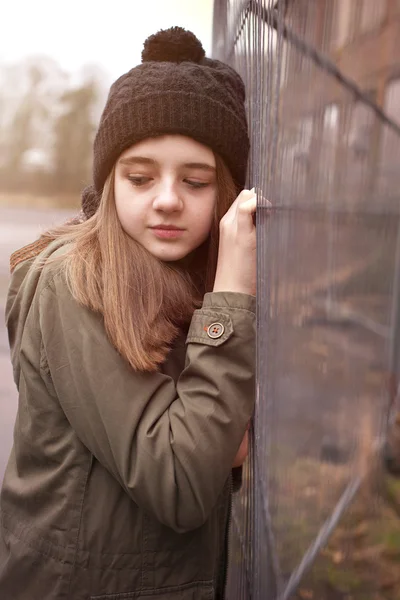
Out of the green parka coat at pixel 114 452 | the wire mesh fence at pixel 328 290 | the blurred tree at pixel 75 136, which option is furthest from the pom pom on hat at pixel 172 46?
the blurred tree at pixel 75 136

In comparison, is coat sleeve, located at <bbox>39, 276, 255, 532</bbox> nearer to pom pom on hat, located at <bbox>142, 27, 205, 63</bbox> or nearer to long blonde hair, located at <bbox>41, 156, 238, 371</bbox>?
long blonde hair, located at <bbox>41, 156, 238, 371</bbox>

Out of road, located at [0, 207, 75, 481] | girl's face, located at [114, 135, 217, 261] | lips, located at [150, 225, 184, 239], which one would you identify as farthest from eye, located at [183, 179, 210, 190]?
road, located at [0, 207, 75, 481]

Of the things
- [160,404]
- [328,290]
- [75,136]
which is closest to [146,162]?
[160,404]

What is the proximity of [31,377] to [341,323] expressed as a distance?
2.74 ft

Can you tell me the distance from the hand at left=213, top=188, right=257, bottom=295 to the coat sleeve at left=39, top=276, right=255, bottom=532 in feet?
A: 0.23

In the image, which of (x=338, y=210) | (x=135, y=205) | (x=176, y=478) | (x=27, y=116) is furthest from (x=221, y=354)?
(x=27, y=116)

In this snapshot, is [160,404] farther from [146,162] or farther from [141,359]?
[146,162]

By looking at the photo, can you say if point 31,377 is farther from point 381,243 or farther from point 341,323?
point 381,243

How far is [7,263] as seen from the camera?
565cm

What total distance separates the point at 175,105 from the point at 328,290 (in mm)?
758

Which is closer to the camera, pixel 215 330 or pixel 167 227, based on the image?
pixel 215 330

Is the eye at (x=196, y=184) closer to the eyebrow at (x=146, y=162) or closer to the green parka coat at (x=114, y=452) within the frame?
the eyebrow at (x=146, y=162)

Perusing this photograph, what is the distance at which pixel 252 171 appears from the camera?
173 cm

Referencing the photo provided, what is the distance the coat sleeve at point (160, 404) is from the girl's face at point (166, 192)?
0.21 meters
